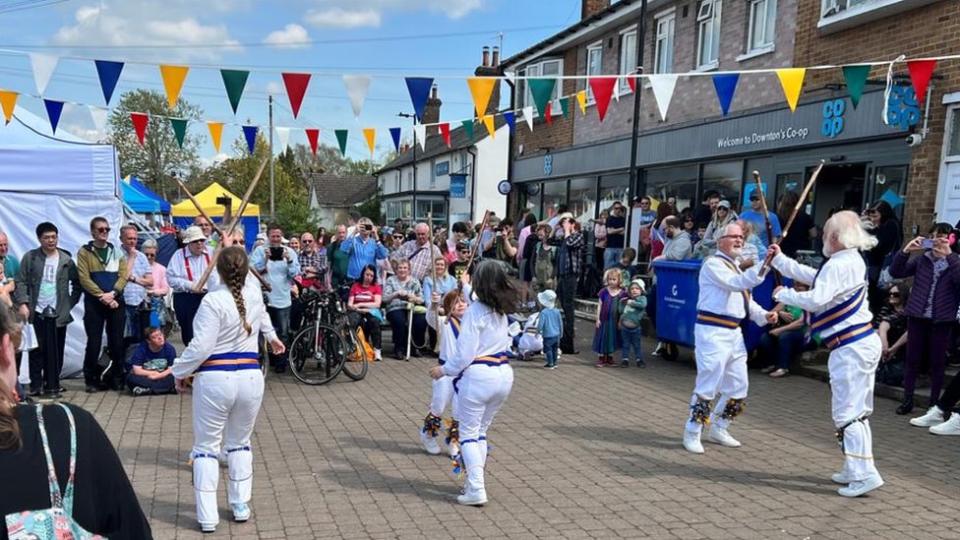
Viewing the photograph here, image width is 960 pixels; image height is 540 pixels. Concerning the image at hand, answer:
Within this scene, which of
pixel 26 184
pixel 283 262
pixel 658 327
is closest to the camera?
pixel 26 184

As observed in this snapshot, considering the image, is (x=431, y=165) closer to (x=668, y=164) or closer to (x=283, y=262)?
(x=668, y=164)

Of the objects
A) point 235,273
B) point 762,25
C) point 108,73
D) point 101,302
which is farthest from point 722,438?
point 762,25

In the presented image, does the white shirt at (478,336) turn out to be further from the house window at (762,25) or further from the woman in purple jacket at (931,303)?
the house window at (762,25)

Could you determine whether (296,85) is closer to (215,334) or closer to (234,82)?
(234,82)

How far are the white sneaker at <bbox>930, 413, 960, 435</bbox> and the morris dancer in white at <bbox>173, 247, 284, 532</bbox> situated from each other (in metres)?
6.04

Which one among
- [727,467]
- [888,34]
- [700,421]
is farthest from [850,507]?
[888,34]

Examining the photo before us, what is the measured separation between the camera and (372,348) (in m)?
10.2

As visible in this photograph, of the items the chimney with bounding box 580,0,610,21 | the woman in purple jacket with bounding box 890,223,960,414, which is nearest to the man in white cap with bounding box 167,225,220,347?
the woman in purple jacket with bounding box 890,223,960,414

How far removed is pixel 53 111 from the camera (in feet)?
35.0

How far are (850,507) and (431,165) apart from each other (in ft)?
125

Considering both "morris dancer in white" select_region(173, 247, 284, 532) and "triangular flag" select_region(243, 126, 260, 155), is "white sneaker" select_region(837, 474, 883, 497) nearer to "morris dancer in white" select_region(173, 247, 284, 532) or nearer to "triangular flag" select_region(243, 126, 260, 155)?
"morris dancer in white" select_region(173, 247, 284, 532)

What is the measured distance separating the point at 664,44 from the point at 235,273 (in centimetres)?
1492

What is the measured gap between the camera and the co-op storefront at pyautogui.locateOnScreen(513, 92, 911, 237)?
10727 mm

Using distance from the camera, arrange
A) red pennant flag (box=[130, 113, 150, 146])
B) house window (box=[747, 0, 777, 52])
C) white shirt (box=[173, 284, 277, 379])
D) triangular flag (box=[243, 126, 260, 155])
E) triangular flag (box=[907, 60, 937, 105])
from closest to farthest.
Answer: white shirt (box=[173, 284, 277, 379])
triangular flag (box=[907, 60, 937, 105])
red pennant flag (box=[130, 113, 150, 146])
triangular flag (box=[243, 126, 260, 155])
house window (box=[747, 0, 777, 52])
